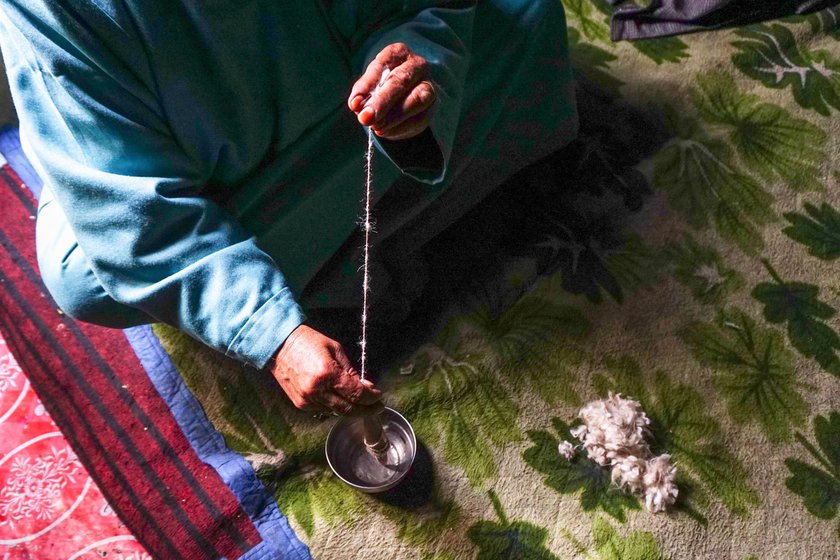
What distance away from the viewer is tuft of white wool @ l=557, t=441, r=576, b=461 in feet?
3.67

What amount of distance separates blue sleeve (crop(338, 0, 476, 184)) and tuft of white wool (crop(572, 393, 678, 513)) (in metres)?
0.48

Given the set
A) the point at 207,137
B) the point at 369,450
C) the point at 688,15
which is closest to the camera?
the point at 207,137

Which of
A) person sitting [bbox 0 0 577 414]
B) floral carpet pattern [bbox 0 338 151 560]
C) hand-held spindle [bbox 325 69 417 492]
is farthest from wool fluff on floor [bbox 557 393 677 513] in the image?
floral carpet pattern [bbox 0 338 151 560]

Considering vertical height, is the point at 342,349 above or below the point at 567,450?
above

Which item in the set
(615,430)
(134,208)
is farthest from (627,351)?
(134,208)

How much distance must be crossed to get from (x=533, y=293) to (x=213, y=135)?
638 millimetres

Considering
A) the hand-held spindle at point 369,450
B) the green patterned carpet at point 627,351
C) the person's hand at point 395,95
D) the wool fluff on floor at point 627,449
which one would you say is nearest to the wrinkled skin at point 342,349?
the person's hand at point 395,95

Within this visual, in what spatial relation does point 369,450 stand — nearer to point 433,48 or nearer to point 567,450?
point 567,450

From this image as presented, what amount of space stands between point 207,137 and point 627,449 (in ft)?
2.59

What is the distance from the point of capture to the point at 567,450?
112cm

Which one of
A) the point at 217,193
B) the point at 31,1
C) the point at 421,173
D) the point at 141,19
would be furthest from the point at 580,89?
the point at 31,1

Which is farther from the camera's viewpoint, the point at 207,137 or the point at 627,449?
the point at 627,449

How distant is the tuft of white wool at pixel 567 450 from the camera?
112 centimetres

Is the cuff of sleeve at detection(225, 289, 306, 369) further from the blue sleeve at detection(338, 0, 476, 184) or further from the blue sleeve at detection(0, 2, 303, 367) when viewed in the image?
the blue sleeve at detection(338, 0, 476, 184)
